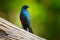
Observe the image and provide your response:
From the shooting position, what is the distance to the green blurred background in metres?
1.74

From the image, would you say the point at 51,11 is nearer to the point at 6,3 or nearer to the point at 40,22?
the point at 40,22

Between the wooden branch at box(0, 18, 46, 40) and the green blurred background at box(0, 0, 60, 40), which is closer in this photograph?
the wooden branch at box(0, 18, 46, 40)

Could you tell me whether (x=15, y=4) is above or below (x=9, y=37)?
above

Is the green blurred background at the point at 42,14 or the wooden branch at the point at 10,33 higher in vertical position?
the green blurred background at the point at 42,14

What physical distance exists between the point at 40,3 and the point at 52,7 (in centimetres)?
11

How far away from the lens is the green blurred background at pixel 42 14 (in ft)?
5.70

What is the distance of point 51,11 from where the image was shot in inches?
71.2

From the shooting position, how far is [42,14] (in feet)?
5.90

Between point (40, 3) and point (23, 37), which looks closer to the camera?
point (23, 37)

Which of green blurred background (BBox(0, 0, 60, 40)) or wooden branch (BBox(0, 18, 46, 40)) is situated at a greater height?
green blurred background (BBox(0, 0, 60, 40))

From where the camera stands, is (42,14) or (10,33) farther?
(42,14)

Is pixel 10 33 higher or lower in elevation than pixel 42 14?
lower

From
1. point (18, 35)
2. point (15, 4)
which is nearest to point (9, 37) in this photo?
point (18, 35)

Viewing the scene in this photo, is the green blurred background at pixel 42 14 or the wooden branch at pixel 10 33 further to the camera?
the green blurred background at pixel 42 14
